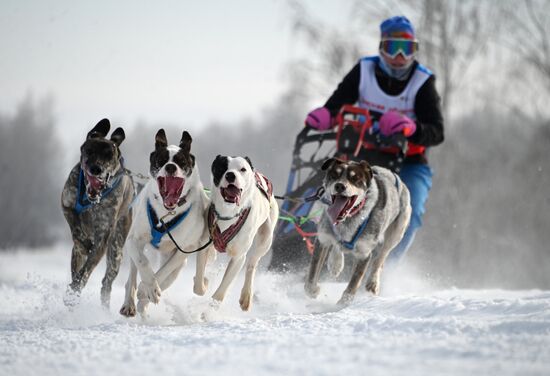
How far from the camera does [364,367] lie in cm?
340

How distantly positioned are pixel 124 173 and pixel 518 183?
21044 millimetres

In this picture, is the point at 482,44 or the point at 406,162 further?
the point at 482,44

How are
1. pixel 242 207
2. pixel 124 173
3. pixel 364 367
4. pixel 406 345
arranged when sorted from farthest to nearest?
pixel 124 173
pixel 242 207
pixel 406 345
pixel 364 367

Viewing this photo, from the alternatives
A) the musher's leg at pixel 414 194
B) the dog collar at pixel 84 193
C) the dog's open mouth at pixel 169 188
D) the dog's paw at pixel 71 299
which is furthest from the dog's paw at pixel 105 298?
the musher's leg at pixel 414 194

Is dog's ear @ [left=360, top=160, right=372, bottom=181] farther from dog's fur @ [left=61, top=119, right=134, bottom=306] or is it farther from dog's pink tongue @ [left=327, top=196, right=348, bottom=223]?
dog's fur @ [left=61, top=119, right=134, bottom=306]

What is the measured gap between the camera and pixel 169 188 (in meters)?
4.84

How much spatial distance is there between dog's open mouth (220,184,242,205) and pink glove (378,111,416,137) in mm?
1836

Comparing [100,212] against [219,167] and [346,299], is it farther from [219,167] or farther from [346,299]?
[346,299]

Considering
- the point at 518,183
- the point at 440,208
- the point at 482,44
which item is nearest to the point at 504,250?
the point at 518,183

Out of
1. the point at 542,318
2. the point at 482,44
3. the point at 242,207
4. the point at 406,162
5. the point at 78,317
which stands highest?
the point at 482,44

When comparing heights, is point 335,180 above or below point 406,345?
above

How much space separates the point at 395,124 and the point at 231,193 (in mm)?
1893

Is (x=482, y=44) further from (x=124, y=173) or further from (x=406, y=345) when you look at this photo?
(x=406, y=345)

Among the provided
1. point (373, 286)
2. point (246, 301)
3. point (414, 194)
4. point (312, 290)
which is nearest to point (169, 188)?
point (246, 301)
